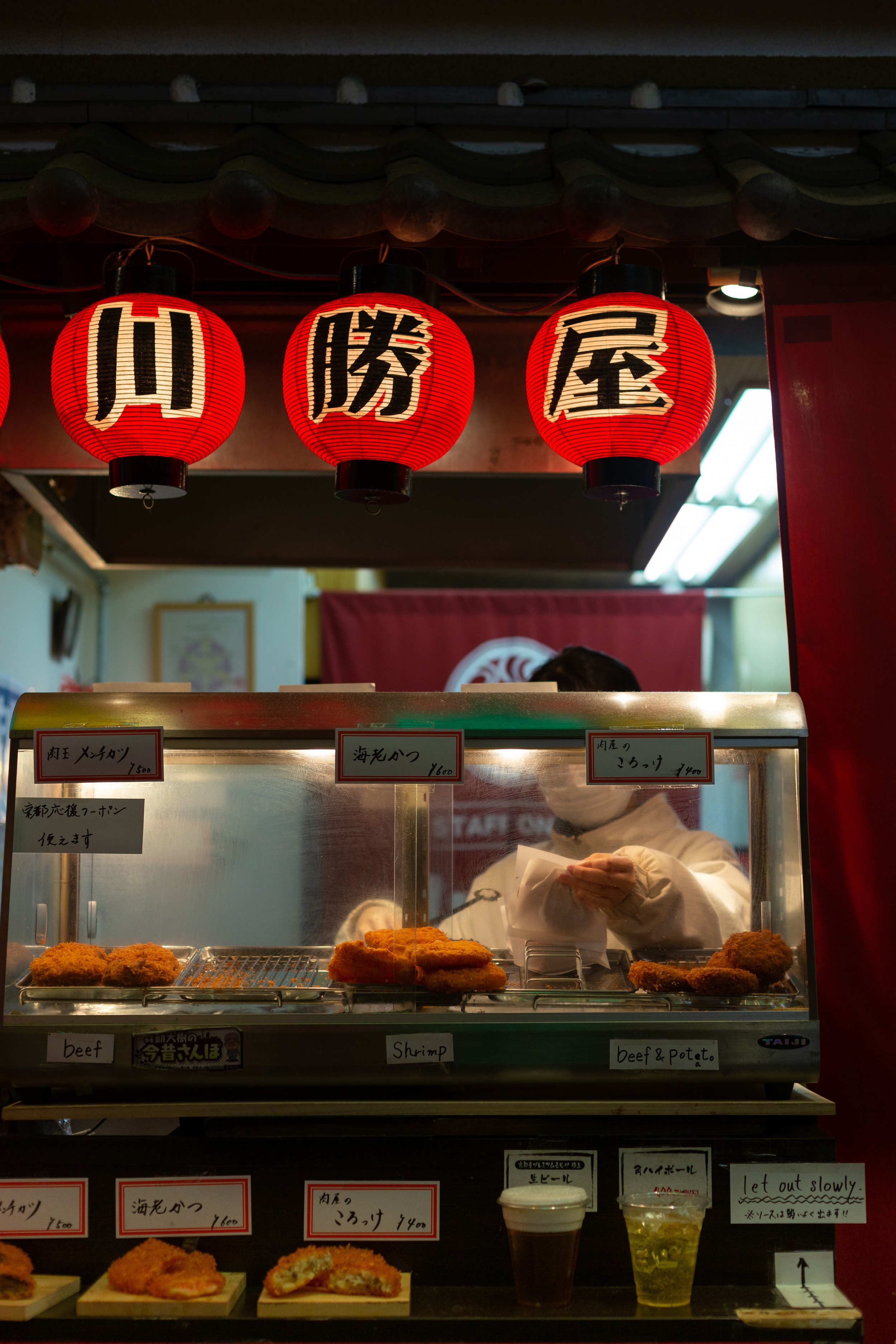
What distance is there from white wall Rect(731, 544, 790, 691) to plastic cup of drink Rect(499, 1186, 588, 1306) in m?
6.16

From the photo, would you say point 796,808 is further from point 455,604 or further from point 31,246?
point 455,604

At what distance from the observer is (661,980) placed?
2.34 m

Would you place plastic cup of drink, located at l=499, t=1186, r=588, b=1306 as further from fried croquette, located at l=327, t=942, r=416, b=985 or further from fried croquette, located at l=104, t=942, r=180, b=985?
fried croquette, located at l=104, t=942, r=180, b=985

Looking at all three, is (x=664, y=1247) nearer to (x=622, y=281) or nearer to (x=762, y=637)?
(x=622, y=281)

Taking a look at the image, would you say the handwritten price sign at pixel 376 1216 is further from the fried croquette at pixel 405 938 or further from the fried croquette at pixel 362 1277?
the fried croquette at pixel 405 938

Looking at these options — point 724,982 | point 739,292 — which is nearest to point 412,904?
point 724,982

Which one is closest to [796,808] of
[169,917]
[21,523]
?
[169,917]

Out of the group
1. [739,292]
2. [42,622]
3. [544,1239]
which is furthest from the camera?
[42,622]

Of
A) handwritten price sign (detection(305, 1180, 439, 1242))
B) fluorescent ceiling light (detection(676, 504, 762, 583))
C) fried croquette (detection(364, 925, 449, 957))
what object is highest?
fluorescent ceiling light (detection(676, 504, 762, 583))

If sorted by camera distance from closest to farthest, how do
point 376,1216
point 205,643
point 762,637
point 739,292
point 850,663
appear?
1. point 376,1216
2. point 850,663
3. point 739,292
4. point 205,643
5. point 762,637

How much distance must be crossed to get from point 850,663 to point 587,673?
→ 1.05 meters

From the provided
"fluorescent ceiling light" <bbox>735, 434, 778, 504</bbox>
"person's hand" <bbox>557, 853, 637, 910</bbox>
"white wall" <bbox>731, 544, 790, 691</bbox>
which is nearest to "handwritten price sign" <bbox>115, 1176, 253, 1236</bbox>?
"person's hand" <bbox>557, 853, 637, 910</bbox>

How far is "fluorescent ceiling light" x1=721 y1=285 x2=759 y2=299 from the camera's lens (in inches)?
132

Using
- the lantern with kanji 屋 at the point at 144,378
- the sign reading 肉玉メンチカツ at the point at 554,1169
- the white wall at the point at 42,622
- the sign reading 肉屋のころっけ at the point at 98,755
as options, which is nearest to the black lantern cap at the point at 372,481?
the lantern with kanji 屋 at the point at 144,378
